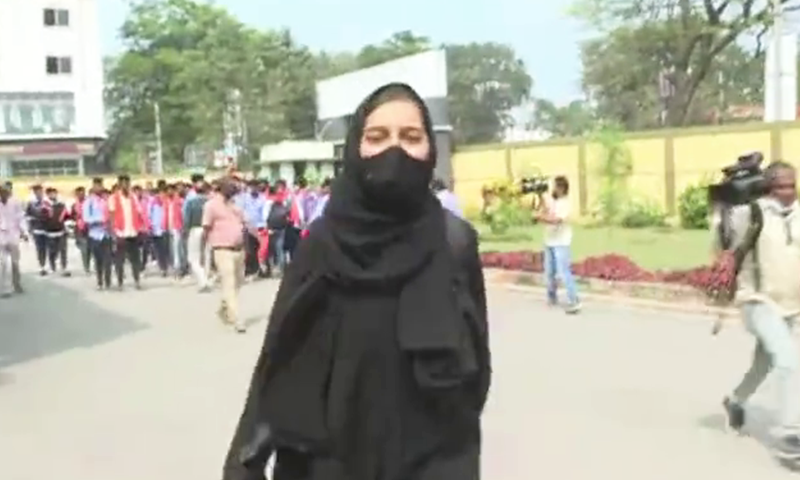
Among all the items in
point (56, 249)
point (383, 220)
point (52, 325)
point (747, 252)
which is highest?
point (383, 220)

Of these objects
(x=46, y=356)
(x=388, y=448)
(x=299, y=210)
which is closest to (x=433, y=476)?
(x=388, y=448)

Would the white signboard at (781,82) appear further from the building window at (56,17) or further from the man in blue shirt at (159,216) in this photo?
the building window at (56,17)

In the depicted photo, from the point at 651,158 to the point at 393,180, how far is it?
3065cm

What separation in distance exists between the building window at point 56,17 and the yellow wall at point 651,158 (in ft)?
146

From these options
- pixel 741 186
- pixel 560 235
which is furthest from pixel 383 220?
pixel 560 235

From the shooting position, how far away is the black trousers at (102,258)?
20938 mm

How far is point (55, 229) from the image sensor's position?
25.2 metres

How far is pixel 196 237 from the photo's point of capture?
20859 millimetres

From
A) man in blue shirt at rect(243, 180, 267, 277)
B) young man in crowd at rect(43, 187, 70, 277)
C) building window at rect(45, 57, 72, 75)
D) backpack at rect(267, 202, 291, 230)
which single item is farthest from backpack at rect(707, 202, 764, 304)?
building window at rect(45, 57, 72, 75)

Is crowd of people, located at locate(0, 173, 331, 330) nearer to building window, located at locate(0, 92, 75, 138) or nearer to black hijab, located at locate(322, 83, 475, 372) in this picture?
black hijab, located at locate(322, 83, 475, 372)

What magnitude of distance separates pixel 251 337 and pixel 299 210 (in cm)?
836

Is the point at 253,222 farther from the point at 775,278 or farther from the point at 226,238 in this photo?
the point at 775,278

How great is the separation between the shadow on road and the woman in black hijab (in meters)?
8.85

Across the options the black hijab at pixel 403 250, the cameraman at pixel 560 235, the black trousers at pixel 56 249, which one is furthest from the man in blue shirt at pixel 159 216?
the black hijab at pixel 403 250
